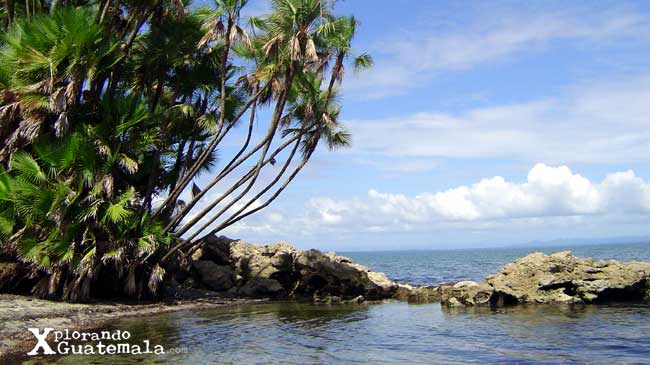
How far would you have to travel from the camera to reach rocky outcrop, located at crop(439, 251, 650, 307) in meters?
21.7

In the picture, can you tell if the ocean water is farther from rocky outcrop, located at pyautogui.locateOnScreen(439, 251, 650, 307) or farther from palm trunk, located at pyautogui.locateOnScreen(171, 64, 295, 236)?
palm trunk, located at pyautogui.locateOnScreen(171, 64, 295, 236)

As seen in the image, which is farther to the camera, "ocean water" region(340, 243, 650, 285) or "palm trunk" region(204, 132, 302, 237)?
"ocean water" region(340, 243, 650, 285)

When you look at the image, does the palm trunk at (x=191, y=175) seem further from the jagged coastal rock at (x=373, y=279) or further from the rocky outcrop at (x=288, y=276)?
the rocky outcrop at (x=288, y=276)

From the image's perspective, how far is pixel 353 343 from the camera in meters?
15.2

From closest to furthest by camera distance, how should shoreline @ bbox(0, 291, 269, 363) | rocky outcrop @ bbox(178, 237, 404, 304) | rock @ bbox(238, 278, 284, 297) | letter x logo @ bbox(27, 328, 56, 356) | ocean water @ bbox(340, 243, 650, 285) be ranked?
letter x logo @ bbox(27, 328, 56, 356) → shoreline @ bbox(0, 291, 269, 363) → rock @ bbox(238, 278, 284, 297) → rocky outcrop @ bbox(178, 237, 404, 304) → ocean water @ bbox(340, 243, 650, 285)

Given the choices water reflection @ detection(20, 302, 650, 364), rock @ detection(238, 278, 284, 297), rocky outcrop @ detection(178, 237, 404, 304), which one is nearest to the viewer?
water reflection @ detection(20, 302, 650, 364)

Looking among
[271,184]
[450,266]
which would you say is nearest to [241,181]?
[271,184]

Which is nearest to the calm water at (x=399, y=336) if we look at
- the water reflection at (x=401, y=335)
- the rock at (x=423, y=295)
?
the water reflection at (x=401, y=335)

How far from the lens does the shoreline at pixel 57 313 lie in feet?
44.9

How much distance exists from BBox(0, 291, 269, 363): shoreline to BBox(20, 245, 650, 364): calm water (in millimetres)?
919

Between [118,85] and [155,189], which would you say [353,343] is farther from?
[118,85]

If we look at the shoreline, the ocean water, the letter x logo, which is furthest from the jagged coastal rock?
the ocean water

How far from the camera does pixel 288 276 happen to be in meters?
28.0

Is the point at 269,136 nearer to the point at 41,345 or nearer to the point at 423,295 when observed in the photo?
the point at 423,295
